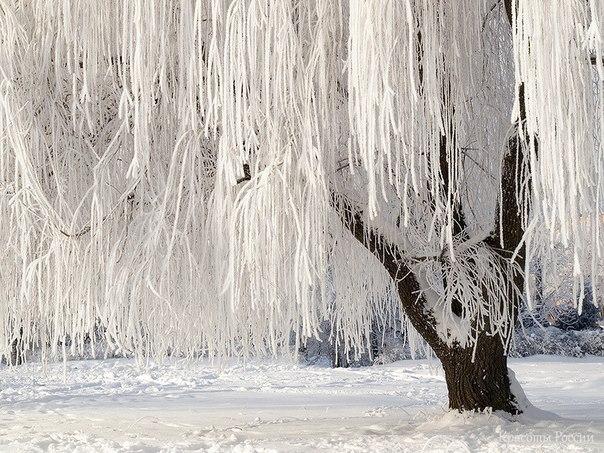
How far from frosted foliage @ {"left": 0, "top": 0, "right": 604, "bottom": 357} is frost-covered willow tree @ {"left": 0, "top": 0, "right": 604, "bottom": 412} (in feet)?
0.05

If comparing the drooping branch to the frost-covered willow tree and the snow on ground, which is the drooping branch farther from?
the snow on ground

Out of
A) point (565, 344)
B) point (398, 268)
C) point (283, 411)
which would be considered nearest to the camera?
point (398, 268)

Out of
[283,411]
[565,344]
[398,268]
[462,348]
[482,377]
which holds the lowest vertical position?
[283,411]

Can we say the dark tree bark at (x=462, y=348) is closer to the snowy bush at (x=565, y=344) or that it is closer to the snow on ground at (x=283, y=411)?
the snow on ground at (x=283, y=411)

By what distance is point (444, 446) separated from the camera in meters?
4.32

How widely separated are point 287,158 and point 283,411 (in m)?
4.59

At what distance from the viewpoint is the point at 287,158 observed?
12.0 feet

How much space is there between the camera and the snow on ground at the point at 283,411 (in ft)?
15.6

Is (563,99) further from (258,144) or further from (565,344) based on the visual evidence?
(565,344)

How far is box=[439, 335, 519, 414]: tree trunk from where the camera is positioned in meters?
5.15

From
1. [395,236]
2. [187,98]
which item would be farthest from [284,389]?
[187,98]

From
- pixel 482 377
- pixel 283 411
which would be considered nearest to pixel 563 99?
pixel 482 377

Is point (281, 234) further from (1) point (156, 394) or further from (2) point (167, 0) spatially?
(1) point (156, 394)

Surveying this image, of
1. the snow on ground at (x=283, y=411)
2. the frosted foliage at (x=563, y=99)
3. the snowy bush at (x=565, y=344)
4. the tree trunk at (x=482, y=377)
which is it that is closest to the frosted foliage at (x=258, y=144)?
the frosted foliage at (x=563, y=99)
